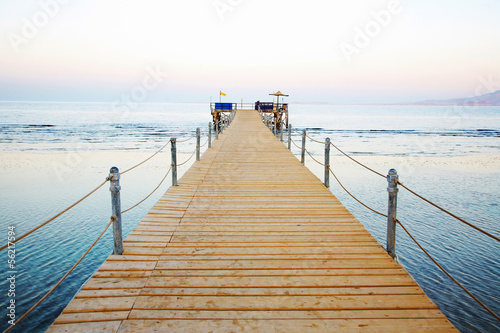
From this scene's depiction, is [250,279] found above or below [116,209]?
below

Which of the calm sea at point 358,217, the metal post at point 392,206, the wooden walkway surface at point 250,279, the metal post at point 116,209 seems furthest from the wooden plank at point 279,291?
the calm sea at point 358,217

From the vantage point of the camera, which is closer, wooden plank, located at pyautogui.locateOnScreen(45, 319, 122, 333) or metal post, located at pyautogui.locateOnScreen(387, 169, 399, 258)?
wooden plank, located at pyautogui.locateOnScreen(45, 319, 122, 333)

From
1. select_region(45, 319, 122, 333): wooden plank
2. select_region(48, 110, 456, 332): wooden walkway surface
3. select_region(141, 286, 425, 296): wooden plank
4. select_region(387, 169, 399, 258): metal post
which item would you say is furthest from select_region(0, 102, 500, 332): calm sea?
select_region(45, 319, 122, 333): wooden plank

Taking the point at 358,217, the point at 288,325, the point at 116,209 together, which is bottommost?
the point at 358,217

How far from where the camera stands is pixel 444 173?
1576 centimetres

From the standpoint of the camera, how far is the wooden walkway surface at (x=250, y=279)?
273 centimetres

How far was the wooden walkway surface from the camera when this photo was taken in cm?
273

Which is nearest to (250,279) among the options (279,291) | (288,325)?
(279,291)

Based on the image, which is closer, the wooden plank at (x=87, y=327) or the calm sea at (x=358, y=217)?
the wooden plank at (x=87, y=327)

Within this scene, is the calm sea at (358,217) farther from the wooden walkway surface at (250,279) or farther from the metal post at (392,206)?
the wooden walkway surface at (250,279)

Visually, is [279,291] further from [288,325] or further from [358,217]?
[358,217]

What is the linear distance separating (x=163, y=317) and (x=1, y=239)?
620 cm

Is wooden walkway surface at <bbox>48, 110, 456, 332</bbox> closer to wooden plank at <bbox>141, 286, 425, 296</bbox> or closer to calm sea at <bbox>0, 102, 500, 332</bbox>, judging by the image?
wooden plank at <bbox>141, 286, 425, 296</bbox>

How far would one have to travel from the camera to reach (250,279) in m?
3.41
